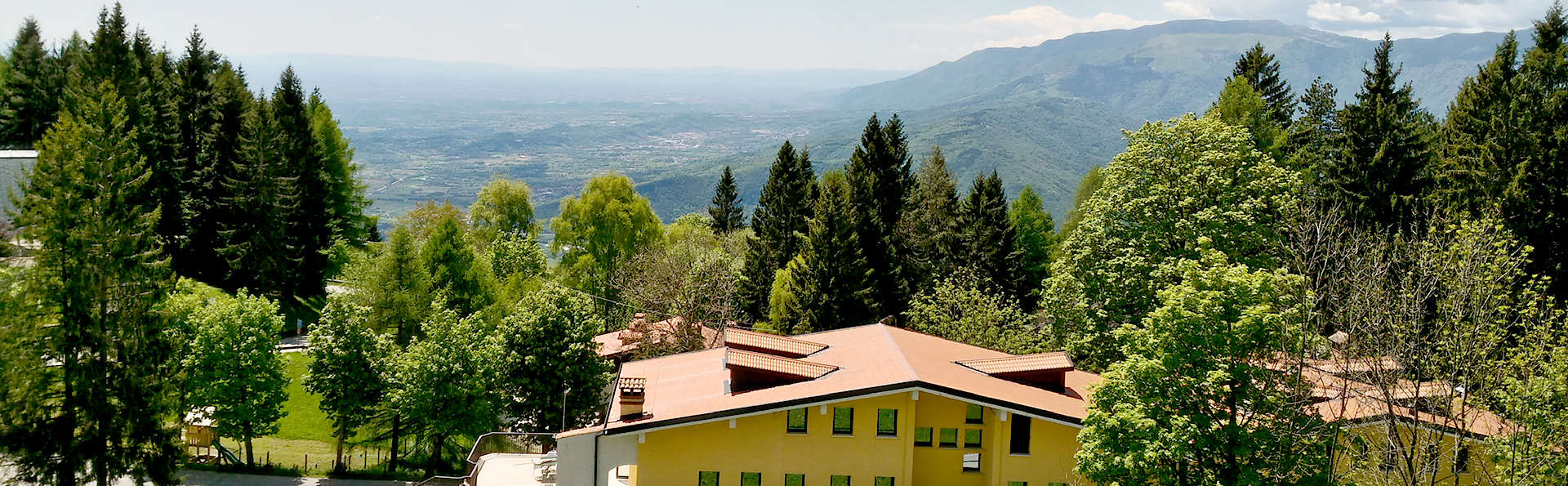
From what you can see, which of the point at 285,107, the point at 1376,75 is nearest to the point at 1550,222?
the point at 1376,75

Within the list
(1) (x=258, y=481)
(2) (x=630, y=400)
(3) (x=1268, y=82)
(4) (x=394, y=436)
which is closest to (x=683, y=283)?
(4) (x=394, y=436)

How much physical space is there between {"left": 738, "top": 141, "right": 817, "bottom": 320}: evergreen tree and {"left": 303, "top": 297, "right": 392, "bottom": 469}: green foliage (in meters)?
18.6

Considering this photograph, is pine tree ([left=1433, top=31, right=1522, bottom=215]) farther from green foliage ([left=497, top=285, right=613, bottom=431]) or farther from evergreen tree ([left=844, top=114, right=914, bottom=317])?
green foliage ([left=497, top=285, right=613, bottom=431])

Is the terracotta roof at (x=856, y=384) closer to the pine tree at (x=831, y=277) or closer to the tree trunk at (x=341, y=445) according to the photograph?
the pine tree at (x=831, y=277)

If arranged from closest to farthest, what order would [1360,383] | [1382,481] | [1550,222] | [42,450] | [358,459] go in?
[1382,481] → [1360,383] → [42,450] → [1550,222] → [358,459]

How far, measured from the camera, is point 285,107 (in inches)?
2400

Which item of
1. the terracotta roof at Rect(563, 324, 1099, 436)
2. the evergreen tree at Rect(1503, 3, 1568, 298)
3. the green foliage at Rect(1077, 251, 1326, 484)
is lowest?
the terracotta roof at Rect(563, 324, 1099, 436)

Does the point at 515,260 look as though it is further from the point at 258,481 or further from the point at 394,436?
the point at 258,481

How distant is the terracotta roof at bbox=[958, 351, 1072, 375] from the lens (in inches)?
1101

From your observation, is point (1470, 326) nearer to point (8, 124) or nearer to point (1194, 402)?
point (1194, 402)

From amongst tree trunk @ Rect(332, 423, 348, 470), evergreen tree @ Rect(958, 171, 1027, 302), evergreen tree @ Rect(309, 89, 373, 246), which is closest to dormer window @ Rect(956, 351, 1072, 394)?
tree trunk @ Rect(332, 423, 348, 470)

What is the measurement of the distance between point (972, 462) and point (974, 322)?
14561mm

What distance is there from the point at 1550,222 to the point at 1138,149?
516 inches

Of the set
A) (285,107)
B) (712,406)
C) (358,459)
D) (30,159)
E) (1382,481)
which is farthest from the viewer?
(285,107)
